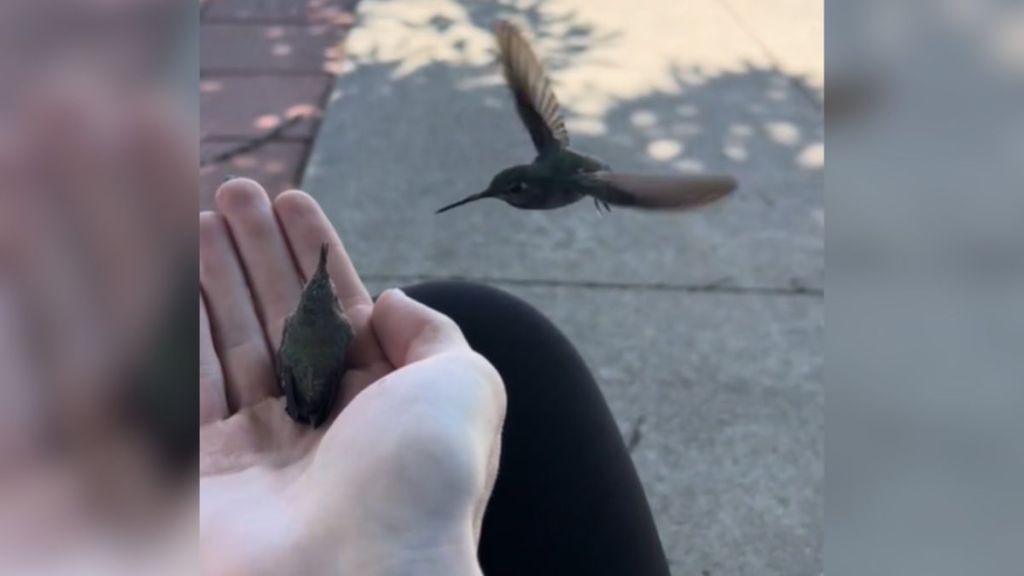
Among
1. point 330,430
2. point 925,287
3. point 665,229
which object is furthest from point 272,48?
point 925,287

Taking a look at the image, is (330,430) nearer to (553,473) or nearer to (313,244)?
(313,244)

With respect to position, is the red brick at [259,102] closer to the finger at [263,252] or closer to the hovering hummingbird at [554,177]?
the finger at [263,252]

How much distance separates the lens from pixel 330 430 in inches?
36.9

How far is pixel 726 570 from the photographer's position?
6.04 feet

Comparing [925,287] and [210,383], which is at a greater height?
[925,287]

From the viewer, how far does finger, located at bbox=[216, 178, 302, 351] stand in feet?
3.80

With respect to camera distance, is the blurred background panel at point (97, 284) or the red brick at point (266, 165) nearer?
the blurred background panel at point (97, 284)

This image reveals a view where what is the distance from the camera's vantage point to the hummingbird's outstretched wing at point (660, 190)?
22.8 inches

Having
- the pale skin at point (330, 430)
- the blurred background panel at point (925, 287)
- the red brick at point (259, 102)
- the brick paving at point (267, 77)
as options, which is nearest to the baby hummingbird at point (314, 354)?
the pale skin at point (330, 430)

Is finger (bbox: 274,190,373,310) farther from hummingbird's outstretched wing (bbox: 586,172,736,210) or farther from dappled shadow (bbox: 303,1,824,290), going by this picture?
dappled shadow (bbox: 303,1,824,290)

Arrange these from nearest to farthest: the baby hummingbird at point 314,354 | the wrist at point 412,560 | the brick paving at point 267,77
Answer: the wrist at point 412,560
the baby hummingbird at point 314,354
the brick paving at point 267,77

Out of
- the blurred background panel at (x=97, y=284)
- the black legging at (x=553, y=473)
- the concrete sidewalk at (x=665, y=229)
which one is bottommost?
the concrete sidewalk at (x=665, y=229)

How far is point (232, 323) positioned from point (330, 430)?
25 cm

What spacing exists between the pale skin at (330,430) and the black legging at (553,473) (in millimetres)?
257
